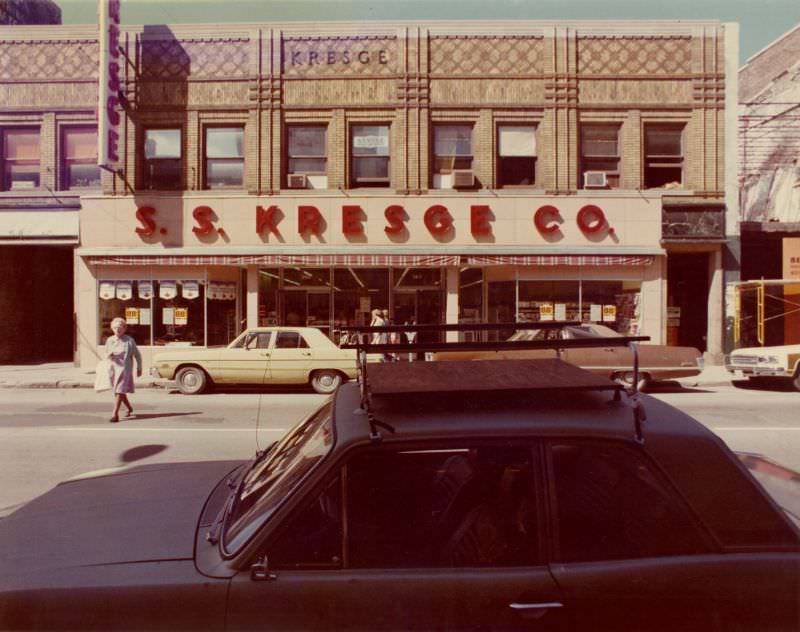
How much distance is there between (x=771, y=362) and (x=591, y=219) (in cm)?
655

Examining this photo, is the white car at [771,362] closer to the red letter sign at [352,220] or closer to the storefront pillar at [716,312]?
the storefront pillar at [716,312]

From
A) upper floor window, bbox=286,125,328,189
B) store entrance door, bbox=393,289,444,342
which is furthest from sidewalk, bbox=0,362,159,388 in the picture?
upper floor window, bbox=286,125,328,189

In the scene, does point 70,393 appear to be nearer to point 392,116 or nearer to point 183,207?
point 183,207

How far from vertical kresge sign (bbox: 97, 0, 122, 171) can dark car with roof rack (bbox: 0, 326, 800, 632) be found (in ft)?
56.6

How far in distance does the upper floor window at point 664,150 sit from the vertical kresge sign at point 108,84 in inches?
595

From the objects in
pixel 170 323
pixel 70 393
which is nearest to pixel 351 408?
pixel 70 393

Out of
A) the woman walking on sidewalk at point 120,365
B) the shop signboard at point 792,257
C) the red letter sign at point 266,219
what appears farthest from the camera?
the red letter sign at point 266,219

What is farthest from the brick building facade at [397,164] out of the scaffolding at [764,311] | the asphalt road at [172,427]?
the asphalt road at [172,427]

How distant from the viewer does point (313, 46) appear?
762 inches

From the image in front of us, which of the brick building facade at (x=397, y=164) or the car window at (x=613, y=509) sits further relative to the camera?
the brick building facade at (x=397, y=164)

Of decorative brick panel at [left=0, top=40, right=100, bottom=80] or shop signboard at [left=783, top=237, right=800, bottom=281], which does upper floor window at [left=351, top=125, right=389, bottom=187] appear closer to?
decorative brick panel at [left=0, top=40, right=100, bottom=80]

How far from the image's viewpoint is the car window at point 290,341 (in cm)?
1448

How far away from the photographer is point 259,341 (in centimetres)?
Result: 1463

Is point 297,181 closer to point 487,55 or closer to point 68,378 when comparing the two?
point 487,55
